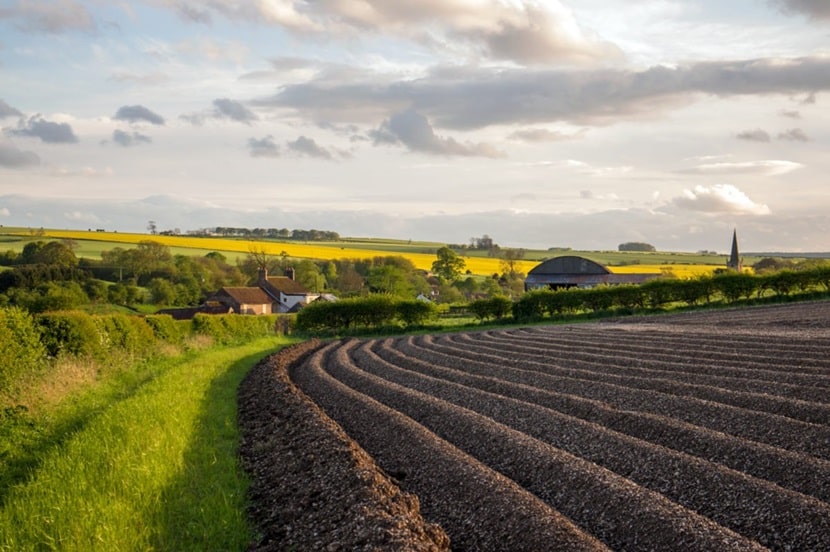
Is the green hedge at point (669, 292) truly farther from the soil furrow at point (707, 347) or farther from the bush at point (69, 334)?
the bush at point (69, 334)

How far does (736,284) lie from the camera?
5416cm

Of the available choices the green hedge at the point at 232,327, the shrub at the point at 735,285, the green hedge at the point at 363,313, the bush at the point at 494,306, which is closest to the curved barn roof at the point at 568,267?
the bush at the point at 494,306

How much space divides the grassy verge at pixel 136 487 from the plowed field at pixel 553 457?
49 cm

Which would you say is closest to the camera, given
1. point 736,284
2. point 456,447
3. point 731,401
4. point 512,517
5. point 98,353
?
point 512,517

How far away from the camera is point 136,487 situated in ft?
30.5

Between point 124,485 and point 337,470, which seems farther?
point 337,470

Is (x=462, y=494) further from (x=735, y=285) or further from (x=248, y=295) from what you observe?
(x=248, y=295)

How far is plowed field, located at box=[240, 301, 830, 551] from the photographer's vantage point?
828 centimetres

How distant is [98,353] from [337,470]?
57.3 feet

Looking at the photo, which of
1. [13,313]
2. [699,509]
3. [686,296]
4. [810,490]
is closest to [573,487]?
[699,509]

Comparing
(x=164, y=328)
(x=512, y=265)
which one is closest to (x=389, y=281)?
(x=512, y=265)

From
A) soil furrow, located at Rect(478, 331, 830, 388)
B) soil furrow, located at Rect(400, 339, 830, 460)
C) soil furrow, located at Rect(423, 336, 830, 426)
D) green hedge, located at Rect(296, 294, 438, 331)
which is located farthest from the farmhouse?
soil furrow, located at Rect(400, 339, 830, 460)

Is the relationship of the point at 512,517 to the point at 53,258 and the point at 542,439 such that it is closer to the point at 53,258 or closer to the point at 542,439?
the point at 542,439

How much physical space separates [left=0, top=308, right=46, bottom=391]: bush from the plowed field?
16.4 ft
